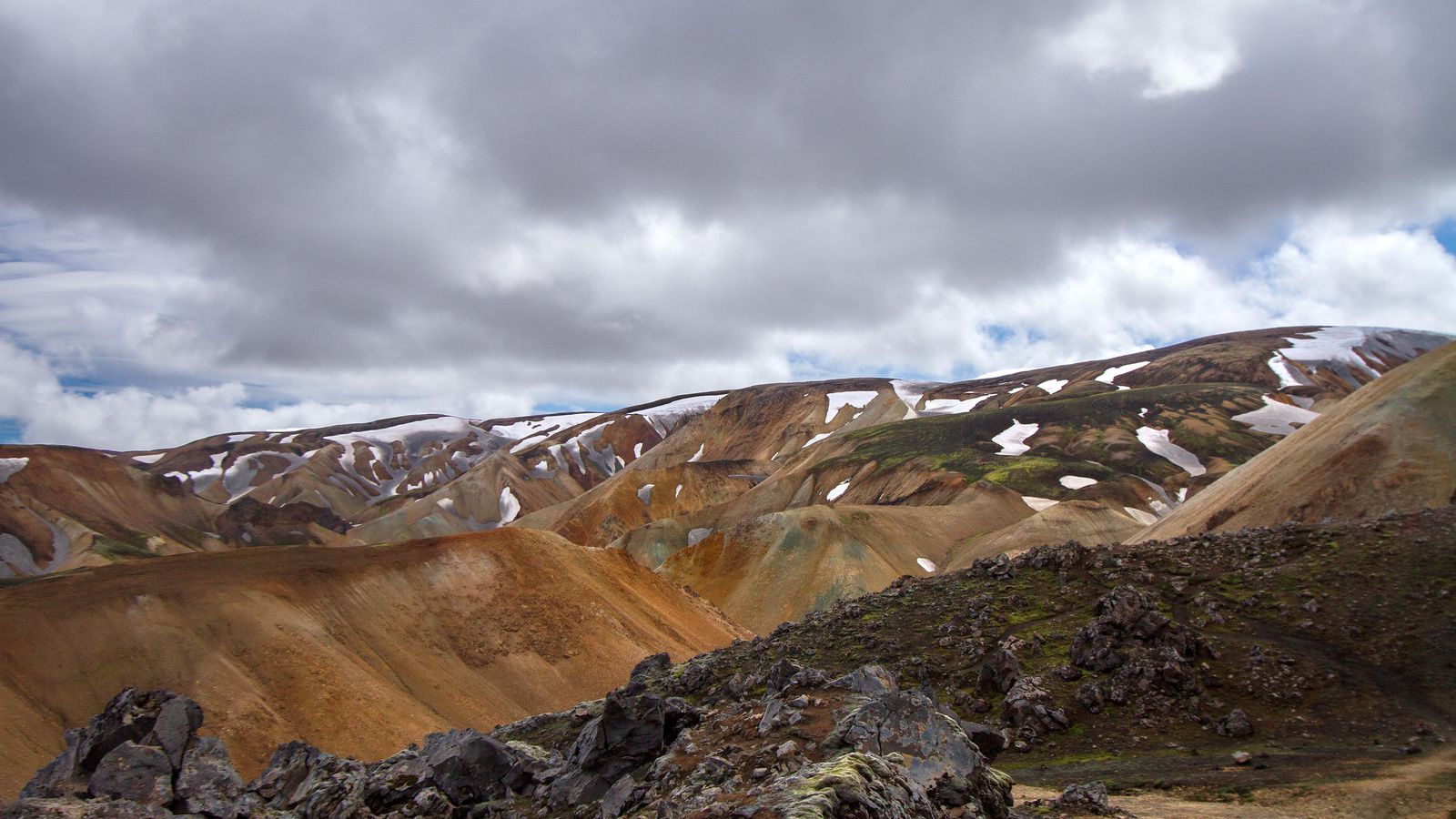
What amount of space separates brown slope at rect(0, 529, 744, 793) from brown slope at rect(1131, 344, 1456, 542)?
39.3 meters

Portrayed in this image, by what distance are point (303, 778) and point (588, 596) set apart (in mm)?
33817

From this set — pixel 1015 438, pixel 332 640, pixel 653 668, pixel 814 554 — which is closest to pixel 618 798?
pixel 653 668

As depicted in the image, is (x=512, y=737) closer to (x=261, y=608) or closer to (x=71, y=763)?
(x=71, y=763)

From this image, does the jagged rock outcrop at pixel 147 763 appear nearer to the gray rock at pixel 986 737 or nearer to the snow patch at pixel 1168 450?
the gray rock at pixel 986 737

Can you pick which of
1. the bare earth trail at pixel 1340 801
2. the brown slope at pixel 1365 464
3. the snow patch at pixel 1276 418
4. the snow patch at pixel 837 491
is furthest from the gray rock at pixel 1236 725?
the snow patch at pixel 1276 418

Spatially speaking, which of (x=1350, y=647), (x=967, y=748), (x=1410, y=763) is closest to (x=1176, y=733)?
(x=1410, y=763)

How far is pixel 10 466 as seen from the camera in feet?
377

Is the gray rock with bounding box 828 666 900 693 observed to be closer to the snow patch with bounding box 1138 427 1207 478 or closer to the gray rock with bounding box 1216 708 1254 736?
the gray rock with bounding box 1216 708 1254 736

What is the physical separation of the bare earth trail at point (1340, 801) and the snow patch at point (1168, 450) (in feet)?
350

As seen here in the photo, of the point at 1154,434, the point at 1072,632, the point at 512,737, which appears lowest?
the point at 512,737

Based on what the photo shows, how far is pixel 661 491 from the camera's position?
15000 cm

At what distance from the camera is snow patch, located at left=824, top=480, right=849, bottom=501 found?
406 feet

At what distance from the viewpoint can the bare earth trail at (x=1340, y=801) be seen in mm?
17359

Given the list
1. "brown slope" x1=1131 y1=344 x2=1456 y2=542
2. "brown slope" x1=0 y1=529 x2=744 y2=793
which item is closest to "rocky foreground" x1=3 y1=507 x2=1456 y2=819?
"brown slope" x1=0 y1=529 x2=744 y2=793
